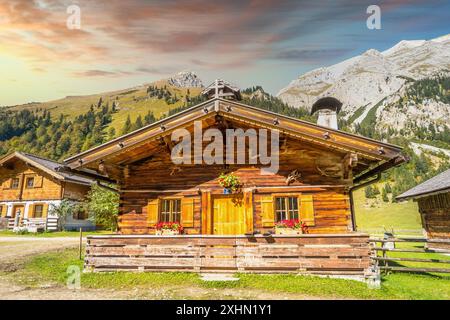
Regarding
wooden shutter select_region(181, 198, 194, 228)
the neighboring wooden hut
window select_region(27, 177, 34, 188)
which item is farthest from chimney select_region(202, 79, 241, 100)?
window select_region(27, 177, 34, 188)

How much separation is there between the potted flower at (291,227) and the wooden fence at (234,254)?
114 cm

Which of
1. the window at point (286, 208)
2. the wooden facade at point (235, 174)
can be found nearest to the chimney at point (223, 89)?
the wooden facade at point (235, 174)

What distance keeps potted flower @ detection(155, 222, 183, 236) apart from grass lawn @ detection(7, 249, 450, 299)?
6.32 feet

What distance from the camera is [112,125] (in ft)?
415

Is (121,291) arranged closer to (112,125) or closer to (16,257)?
(16,257)

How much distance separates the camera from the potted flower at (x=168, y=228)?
11.0m

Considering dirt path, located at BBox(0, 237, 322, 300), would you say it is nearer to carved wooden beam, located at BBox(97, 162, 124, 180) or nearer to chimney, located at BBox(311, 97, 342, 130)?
carved wooden beam, located at BBox(97, 162, 124, 180)

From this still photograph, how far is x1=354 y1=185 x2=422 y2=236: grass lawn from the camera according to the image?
42.3 metres

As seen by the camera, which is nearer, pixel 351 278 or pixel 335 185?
pixel 351 278

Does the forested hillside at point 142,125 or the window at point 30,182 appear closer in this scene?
the window at point 30,182

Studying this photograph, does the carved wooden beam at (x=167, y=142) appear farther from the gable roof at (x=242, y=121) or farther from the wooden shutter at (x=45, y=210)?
the wooden shutter at (x=45, y=210)

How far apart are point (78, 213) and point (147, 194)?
77.7 feet

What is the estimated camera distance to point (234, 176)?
11.4 meters
